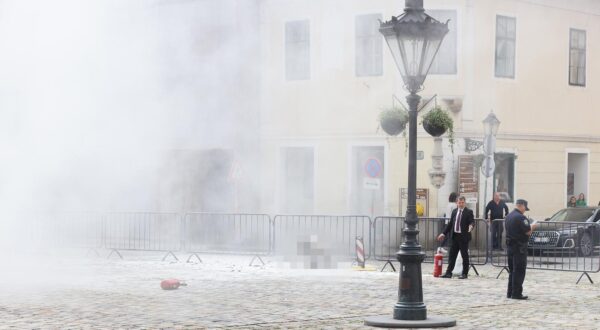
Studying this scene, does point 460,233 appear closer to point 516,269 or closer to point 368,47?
point 516,269

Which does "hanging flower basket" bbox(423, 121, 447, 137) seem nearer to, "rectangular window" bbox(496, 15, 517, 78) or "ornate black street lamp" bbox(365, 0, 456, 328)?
"rectangular window" bbox(496, 15, 517, 78)

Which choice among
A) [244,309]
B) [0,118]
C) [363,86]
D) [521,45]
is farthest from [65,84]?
[521,45]

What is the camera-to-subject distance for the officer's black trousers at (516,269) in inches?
672

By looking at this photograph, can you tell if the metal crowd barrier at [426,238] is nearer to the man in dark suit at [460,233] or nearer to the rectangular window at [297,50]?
the man in dark suit at [460,233]

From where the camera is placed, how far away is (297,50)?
31.7 meters

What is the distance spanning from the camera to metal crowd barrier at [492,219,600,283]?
21.6 metres

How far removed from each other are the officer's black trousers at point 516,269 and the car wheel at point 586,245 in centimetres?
457

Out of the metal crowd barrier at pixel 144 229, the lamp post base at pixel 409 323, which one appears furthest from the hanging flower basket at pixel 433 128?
the lamp post base at pixel 409 323

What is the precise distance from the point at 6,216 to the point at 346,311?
7100 mm

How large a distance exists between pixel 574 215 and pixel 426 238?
5.08m

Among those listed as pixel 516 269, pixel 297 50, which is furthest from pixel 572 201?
pixel 516 269

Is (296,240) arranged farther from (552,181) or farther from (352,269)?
(552,181)

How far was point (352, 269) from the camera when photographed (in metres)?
22.1

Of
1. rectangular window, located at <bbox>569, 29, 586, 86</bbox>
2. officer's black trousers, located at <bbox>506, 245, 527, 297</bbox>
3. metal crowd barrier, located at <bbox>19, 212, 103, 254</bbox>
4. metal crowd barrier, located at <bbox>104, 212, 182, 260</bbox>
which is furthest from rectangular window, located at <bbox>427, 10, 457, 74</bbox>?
officer's black trousers, located at <bbox>506, 245, 527, 297</bbox>
